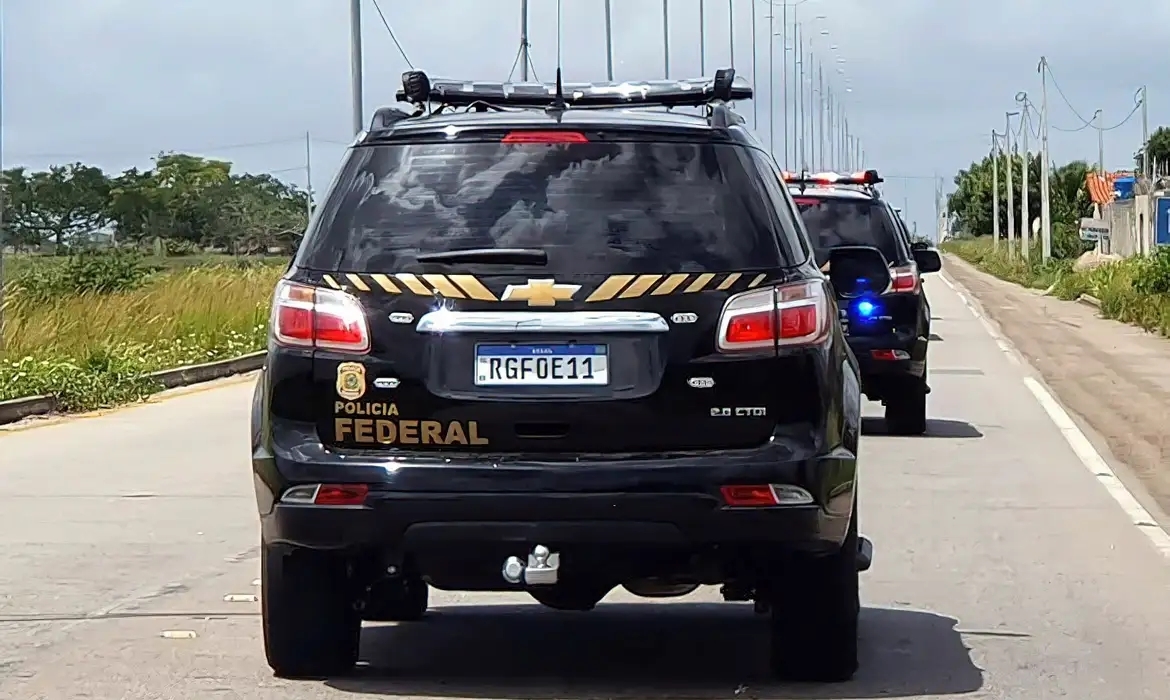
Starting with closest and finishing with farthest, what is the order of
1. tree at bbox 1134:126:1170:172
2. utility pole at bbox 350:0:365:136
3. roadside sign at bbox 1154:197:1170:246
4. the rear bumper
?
the rear bumper < utility pole at bbox 350:0:365:136 < roadside sign at bbox 1154:197:1170:246 < tree at bbox 1134:126:1170:172

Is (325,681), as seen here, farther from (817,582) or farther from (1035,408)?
(1035,408)

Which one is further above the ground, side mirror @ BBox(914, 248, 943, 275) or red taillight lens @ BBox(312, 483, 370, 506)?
side mirror @ BBox(914, 248, 943, 275)

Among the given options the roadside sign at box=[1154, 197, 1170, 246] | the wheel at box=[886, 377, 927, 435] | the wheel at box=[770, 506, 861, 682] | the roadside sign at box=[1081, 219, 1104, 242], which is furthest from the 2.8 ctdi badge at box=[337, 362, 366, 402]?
the roadside sign at box=[1081, 219, 1104, 242]

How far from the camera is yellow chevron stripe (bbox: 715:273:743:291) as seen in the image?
603 cm

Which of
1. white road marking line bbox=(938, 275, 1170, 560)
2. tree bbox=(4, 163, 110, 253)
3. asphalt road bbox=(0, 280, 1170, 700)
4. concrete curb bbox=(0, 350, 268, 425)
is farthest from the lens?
tree bbox=(4, 163, 110, 253)

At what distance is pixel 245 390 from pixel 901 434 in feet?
29.3

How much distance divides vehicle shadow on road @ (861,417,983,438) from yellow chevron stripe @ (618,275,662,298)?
1018cm

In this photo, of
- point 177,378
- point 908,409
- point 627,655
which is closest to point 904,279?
point 908,409

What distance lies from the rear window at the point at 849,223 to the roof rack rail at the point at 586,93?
8506 millimetres

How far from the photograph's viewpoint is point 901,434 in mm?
15977

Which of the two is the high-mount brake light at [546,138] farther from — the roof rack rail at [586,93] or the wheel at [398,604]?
the wheel at [398,604]

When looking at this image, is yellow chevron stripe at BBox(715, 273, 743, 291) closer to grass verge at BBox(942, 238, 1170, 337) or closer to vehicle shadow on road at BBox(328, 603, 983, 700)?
vehicle shadow on road at BBox(328, 603, 983, 700)

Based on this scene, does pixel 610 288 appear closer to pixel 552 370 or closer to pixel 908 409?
pixel 552 370

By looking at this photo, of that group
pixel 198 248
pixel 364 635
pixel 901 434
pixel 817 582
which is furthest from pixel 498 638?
pixel 198 248
